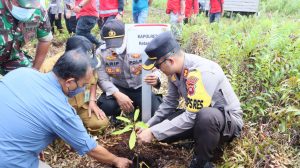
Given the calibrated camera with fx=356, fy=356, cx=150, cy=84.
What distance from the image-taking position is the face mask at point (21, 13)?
294 centimetres

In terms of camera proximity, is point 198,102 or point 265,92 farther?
point 265,92

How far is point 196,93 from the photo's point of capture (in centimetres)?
268

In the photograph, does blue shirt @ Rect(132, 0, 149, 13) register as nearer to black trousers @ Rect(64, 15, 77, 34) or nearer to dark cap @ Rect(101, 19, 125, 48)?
black trousers @ Rect(64, 15, 77, 34)

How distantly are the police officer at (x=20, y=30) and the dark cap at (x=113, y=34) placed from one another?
56 centimetres

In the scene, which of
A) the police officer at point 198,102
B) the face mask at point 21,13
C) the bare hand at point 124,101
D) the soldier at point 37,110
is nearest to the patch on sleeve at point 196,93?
the police officer at point 198,102

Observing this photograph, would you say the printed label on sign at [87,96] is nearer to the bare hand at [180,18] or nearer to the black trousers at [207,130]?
the black trousers at [207,130]

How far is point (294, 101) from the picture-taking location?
3094 mm

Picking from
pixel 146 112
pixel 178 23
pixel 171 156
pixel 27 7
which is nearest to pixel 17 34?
pixel 27 7

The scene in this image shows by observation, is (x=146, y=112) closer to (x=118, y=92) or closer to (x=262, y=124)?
(x=118, y=92)

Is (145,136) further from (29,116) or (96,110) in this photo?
(29,116)

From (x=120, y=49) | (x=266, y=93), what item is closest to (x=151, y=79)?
(x=120, y=49)

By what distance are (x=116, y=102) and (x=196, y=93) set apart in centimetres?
136

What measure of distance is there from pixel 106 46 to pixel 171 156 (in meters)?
1.31

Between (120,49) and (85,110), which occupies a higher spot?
(120,49)
